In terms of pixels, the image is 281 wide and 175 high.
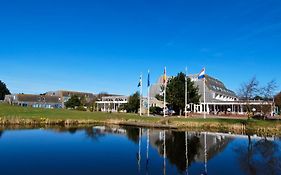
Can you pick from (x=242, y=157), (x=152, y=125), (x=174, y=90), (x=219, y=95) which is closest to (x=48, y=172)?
(x=242, y=157)

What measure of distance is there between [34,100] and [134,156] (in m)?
120

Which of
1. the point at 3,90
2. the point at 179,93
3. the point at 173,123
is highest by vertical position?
the point at 3,90

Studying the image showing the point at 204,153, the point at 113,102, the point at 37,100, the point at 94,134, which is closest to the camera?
the point at 204,153

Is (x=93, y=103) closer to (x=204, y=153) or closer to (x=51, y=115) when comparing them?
(x=51, y=115)

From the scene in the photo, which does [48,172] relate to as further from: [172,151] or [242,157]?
[242,157]

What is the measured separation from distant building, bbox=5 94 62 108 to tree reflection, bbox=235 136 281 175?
112 meters

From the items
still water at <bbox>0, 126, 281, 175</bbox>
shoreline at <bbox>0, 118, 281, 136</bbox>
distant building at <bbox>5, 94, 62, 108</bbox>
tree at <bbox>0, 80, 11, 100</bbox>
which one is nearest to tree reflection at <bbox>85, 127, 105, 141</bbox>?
still water at <bbox>0, 126, 281, 175</bbox>

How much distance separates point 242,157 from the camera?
76.0ft

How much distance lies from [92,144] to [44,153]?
613 cm

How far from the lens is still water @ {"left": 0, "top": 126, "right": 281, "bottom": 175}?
17.6 meters

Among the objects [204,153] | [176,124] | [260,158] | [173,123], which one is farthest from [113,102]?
[260,158]

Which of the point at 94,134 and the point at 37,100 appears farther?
the point at 37,100

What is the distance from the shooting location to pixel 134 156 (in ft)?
74.2

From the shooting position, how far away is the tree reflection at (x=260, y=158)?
18369 millimetres
